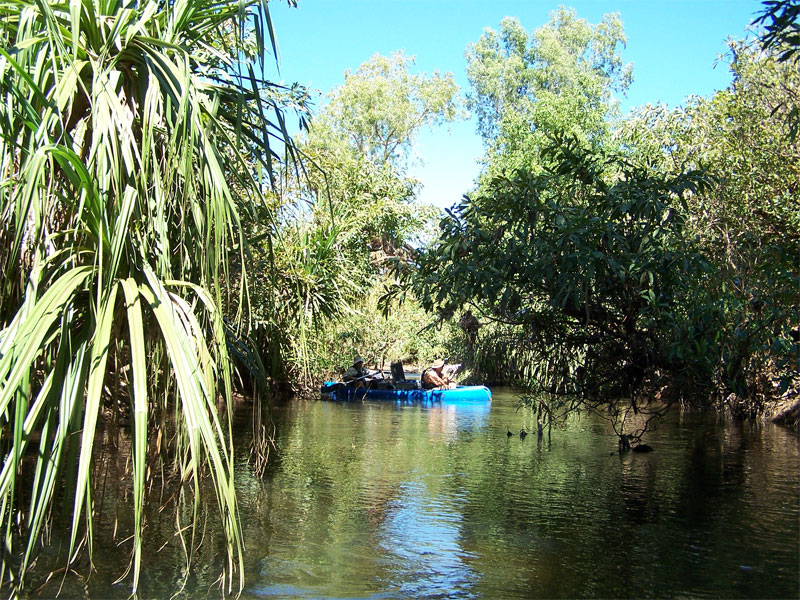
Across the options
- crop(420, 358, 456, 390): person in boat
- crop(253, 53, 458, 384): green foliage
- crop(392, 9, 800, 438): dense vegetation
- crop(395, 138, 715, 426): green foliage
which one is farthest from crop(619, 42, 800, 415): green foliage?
crop(420, 358, 456, 390): person in boat

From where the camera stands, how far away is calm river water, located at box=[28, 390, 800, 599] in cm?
567

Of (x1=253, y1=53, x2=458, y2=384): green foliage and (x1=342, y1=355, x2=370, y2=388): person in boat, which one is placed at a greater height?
(x1=253, y1=53, x2=458, y2=384): green foliage

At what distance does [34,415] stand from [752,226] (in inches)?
450

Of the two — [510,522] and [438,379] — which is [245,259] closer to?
[510,522]

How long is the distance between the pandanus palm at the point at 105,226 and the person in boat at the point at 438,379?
61.7 feet

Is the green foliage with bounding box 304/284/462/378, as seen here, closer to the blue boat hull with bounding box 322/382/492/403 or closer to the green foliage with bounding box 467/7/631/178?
the blue boat hull with bounding box 322/382/492/403

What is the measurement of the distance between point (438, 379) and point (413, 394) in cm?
97

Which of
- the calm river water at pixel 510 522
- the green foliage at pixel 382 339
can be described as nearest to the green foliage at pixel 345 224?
the green foliage at pixel 382 339

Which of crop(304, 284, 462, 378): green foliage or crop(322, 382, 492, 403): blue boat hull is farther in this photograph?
crop(304, 284, 462, 378): green foliage

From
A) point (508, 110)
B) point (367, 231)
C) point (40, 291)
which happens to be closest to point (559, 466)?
point (40, 291)

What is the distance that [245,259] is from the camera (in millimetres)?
3979

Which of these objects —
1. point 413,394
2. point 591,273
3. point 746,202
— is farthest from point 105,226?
point 413,394

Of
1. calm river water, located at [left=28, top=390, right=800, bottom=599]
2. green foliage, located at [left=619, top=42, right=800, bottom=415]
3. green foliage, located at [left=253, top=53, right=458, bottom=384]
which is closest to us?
calm river water, located at [left=28, top=390, right=800, bottom=599]

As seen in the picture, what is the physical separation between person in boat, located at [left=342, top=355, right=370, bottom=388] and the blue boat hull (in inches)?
8.8
